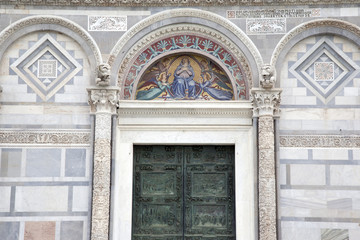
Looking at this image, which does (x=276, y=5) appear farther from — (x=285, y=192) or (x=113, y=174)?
(x=113, y=174)

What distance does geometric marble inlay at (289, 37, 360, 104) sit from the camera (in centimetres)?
1007

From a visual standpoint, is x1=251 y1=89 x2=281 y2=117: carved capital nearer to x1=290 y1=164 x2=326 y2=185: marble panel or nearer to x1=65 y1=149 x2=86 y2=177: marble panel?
x1=290 y1=164 x2=326 y2=185: marble panel

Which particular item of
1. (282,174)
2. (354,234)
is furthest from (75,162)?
(354,234)

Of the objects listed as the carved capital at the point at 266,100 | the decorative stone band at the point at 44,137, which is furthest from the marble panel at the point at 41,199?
the carved capital at the point at 266,100

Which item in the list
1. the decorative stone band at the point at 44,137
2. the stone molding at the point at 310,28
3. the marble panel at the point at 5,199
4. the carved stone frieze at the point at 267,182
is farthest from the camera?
the stone molding at the point at 310,28

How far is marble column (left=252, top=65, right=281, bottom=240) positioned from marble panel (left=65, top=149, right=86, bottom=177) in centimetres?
322

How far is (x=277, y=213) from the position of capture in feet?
31.3

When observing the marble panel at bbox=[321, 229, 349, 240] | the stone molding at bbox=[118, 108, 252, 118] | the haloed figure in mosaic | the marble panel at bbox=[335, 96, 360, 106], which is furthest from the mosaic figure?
the marble panel at bbox=[321, 229, 349, 240]

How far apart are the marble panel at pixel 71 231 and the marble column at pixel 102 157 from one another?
31cm

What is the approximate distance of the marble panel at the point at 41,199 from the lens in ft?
31.6

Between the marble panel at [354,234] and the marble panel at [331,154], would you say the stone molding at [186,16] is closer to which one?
the marble panel at [331,154]

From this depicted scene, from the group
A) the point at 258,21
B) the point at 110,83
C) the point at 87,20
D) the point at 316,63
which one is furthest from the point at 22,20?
the point at 316,63

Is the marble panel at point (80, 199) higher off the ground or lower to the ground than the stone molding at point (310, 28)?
lower

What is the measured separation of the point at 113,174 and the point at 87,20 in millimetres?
2995
